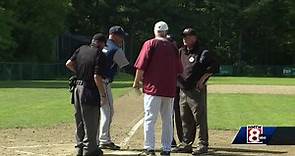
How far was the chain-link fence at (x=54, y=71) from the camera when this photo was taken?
51.2 m

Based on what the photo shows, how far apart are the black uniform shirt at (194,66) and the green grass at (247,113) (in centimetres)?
519

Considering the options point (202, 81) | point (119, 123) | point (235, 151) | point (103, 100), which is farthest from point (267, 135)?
point (119, 123)

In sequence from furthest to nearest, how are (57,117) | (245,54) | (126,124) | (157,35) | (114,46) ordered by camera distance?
(245,54) → (57,117) → (126,124) → (114,46) → (157,35)

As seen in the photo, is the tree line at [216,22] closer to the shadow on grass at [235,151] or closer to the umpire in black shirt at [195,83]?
the shadow on grass at [235,151]

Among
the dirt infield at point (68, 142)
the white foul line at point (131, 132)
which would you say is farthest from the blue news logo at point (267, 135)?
the white foul line at point (131, 132)

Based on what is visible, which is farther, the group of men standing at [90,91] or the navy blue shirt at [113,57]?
the navy blue shirt at [113,57]

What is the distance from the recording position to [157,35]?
9914mm

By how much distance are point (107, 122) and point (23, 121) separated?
5930mm

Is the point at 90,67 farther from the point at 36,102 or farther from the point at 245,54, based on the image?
the point at 245,54

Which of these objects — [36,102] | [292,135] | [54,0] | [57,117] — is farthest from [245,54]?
[292,135]

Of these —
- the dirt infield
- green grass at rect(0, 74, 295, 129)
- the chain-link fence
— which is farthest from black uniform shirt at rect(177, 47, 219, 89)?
the chain-link fence

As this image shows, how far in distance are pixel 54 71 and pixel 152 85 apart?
166ft

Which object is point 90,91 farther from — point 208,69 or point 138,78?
point 208,69

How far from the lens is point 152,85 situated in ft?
32.1
